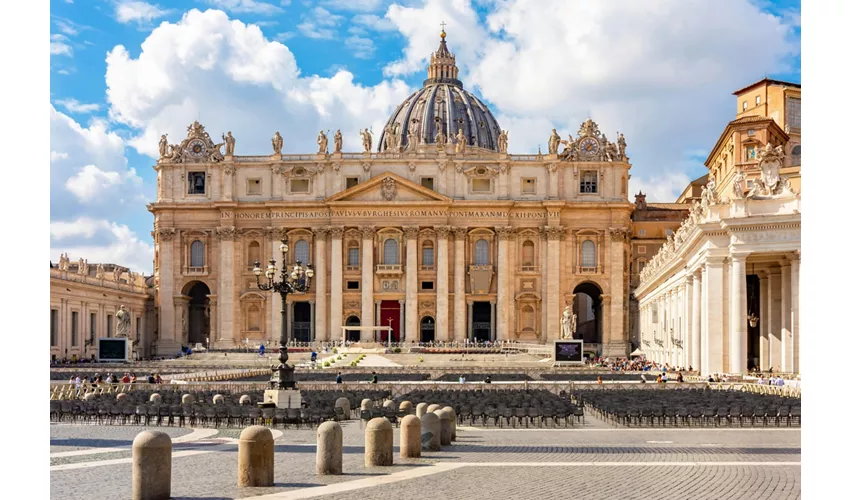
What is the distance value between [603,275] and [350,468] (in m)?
76.3

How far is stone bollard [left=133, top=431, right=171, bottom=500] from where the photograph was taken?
14.0 metres

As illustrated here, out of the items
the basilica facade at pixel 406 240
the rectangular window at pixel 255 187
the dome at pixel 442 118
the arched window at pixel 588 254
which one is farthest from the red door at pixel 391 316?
the dome at pixel 442 118

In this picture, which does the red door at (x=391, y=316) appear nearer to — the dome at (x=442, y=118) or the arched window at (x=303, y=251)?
the arched window at (x=303, y=251)

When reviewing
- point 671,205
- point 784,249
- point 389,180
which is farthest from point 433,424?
point 671,205

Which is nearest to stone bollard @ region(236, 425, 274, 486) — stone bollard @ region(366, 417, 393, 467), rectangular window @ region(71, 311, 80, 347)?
stone bollard @ region(366, 417, 393, 467)

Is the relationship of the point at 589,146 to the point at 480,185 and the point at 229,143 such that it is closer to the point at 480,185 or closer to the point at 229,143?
the point at 480,185

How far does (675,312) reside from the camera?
5934 centimetres

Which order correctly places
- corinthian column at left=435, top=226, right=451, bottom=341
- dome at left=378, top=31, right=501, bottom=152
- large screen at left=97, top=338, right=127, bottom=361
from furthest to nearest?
1. dome at left=378, top=31, right=501, bottom=152
2. corinthian column at left=435, top=226, right=451, bottom=341
3. large screen at left=97, top=338, right=127, bottom=361

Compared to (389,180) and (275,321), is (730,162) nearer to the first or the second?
(389,180)

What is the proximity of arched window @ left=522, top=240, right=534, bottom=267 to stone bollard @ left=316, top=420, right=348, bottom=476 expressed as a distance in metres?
76.6

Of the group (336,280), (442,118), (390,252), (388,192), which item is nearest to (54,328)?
(336,280)

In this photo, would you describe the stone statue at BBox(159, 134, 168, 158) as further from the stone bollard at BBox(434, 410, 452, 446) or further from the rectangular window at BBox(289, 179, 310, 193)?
the stone bollard at BBox(434, 410, 452, 446)

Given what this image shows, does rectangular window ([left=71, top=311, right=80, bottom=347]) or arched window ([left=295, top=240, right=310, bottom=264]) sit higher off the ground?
arched window ([left=295, top=240, right=310, bottom=264])

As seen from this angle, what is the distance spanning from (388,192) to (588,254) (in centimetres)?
1851
